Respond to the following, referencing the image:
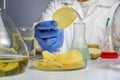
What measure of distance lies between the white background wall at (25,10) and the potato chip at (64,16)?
2.01m

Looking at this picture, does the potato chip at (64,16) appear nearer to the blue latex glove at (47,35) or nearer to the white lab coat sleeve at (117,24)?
the blue latex glove at (47,35)

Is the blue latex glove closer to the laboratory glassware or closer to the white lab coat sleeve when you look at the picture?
the laboratory glassware

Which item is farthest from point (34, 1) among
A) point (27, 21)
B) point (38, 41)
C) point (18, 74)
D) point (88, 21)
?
point (18, 74)

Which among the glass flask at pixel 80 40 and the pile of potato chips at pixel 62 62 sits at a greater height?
the glass flask at pixel 80 40

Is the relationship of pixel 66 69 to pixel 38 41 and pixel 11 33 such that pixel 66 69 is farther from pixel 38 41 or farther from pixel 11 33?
pixel 38 41

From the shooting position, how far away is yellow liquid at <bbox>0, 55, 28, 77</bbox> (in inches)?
20.4

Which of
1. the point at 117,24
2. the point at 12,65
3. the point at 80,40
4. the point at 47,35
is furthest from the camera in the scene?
the point at 117,24

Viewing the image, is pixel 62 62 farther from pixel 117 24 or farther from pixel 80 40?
pixel 117 24

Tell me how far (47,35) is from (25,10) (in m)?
1.65

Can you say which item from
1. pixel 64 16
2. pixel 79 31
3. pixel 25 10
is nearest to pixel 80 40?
pixel 79 31

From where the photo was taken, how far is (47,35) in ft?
3.58

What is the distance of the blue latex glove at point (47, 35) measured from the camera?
1043 mm

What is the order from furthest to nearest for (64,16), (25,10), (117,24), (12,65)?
(25,10) < (117,24) < (64,16) < (12,65)

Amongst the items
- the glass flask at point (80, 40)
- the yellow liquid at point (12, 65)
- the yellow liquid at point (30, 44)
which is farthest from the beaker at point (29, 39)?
the yellow liquid at point (12, 65)
